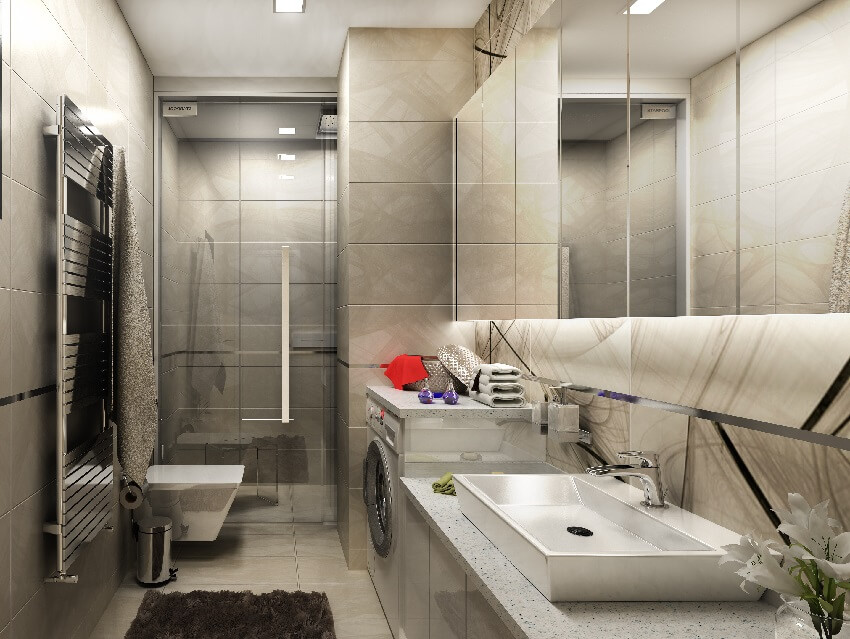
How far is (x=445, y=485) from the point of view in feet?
7.30

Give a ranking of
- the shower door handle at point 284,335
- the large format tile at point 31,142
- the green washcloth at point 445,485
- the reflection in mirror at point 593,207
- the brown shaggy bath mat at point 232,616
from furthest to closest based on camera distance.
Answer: the shower door handle at point 284,335
the brown shaggy bath mat at point 232,616
the green washcloth at point 445,485
the large format tile at point 31,142
the reflection in mirror at point 593,207

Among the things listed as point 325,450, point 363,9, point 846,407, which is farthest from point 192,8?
point 846,407

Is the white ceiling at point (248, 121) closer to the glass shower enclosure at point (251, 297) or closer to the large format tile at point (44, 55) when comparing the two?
the glass shower enclosure at point (251, 297)

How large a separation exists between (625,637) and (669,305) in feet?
2.48

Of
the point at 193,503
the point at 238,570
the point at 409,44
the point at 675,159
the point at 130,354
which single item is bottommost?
the point at 238,570

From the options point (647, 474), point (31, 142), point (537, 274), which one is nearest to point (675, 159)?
point (647, 474)

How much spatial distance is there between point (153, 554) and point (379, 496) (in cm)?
124

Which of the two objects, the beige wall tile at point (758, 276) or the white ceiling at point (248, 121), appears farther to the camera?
the white ceiling at point (248, 121)

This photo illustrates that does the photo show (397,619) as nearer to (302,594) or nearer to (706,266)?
(302,594)

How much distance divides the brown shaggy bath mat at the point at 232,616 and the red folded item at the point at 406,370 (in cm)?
107

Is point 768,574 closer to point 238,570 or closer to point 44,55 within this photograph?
point 44,55

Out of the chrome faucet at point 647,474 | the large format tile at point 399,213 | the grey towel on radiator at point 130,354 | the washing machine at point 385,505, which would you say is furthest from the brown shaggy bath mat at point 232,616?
the large format tile at point 399,213

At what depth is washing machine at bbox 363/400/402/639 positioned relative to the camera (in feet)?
8.58

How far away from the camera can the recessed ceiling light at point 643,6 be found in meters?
1.53
